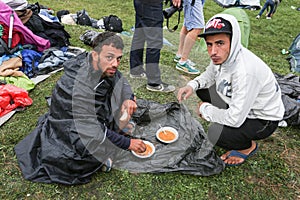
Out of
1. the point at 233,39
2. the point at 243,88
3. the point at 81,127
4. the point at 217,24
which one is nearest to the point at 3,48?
the point at 81,127

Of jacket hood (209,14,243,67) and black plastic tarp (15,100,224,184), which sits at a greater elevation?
jacket hood (209,14,243,67)

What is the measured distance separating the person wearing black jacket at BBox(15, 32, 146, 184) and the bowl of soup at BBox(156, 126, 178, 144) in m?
0.45

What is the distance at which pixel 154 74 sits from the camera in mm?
3549

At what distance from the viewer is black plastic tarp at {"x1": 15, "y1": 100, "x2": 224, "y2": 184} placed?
7.14 ft

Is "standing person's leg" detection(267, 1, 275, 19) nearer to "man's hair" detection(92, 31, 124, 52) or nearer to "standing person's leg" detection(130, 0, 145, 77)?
"standing person's leg" detection(130, 0, 145, 77)

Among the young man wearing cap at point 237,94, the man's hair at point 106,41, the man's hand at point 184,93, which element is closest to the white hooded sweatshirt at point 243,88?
the young man wearing cap at point 237,94

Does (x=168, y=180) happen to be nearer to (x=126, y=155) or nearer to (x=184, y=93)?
(x=126, y=155)

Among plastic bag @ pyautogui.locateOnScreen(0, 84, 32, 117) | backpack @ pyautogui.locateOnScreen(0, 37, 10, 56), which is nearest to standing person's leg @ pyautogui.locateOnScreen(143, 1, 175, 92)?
plastic bag @ pyautogui.locateOnScreen(0, 84, 32, 117)

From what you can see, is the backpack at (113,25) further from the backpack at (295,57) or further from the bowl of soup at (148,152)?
the bowl of soup at (148,152)

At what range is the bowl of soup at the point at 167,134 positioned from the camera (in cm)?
270

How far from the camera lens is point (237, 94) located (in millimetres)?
2096

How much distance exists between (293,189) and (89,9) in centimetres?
733

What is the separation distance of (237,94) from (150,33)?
1759 mm

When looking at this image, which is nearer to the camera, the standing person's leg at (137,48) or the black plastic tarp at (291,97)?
the black plastic tarp at (291,97)
